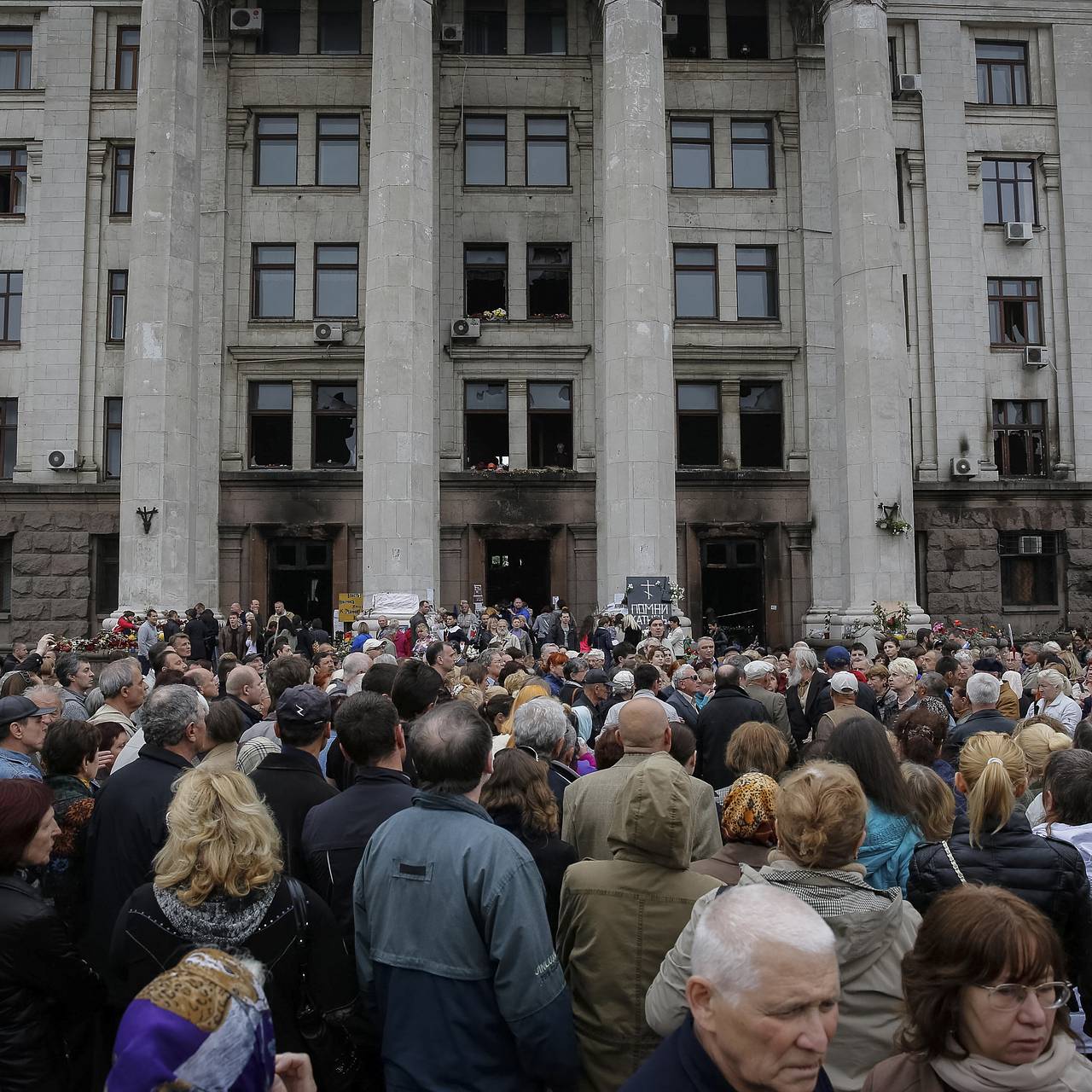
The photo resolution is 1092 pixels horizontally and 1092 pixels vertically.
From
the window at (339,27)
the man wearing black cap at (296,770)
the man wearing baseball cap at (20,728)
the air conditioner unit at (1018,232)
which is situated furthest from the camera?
the window at (339,27)

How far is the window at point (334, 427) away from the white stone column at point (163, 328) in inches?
178

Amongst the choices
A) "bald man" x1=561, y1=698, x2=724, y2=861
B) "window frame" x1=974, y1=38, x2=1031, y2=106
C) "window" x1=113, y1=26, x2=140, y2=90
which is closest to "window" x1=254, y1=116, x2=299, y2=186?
"window" x1=113, y1=26, x2=140, y2=90

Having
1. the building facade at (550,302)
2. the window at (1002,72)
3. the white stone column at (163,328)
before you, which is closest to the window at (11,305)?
the building facade at (550,302)

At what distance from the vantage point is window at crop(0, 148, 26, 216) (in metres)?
30.0

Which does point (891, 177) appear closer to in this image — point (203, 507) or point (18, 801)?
point (203, 507)

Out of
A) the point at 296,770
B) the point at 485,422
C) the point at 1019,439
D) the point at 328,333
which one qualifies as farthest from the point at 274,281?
the point at 296,770

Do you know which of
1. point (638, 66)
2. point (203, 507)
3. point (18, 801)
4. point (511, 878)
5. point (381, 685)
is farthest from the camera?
point (203, 507)

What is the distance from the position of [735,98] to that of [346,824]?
101 feet

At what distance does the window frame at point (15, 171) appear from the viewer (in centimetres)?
2997

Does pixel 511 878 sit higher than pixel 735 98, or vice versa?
pixel 735 98

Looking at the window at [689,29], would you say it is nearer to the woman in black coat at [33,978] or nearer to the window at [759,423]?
the window at [759,423]

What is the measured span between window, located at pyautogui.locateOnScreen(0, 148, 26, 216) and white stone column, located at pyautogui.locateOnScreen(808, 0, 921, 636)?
2264 cm

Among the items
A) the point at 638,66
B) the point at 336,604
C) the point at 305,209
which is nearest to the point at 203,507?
the point at 336,604

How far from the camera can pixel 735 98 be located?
30.9m
